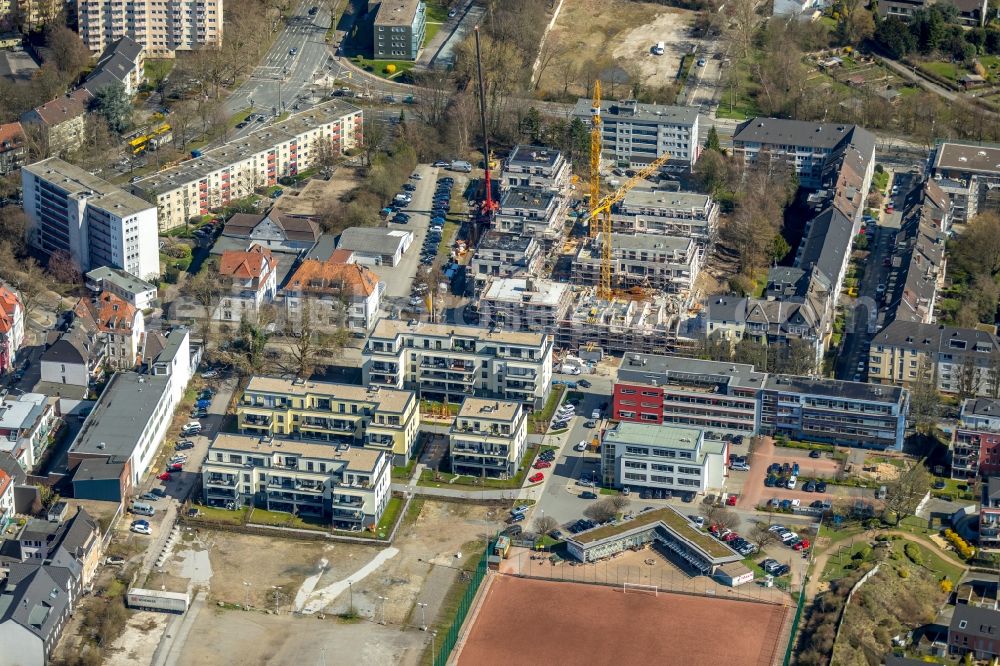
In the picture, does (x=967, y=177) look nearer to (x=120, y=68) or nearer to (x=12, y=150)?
(x=120, y=68)

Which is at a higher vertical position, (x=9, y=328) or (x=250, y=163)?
(x=250, y=163)

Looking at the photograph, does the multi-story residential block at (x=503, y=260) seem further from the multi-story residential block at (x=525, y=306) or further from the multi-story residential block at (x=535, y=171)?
the multi-story residential block at (x=535, y=171)

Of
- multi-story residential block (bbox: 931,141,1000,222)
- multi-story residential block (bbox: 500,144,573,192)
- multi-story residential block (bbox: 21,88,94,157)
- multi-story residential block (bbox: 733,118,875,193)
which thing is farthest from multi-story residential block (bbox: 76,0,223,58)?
multi-story residential block (bbox: 931,141,1000,222)

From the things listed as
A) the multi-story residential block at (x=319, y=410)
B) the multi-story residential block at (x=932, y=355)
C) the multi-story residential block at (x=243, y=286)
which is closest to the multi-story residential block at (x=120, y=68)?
the multi-story residential block at (x=243, y=286)

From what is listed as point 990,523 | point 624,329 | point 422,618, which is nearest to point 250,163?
point 624,329

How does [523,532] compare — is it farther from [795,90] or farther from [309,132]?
[795,90]

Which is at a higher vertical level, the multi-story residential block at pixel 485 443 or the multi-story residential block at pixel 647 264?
the multi-story residential block at pixel 647 264

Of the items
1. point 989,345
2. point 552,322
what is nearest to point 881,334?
point 989,345
